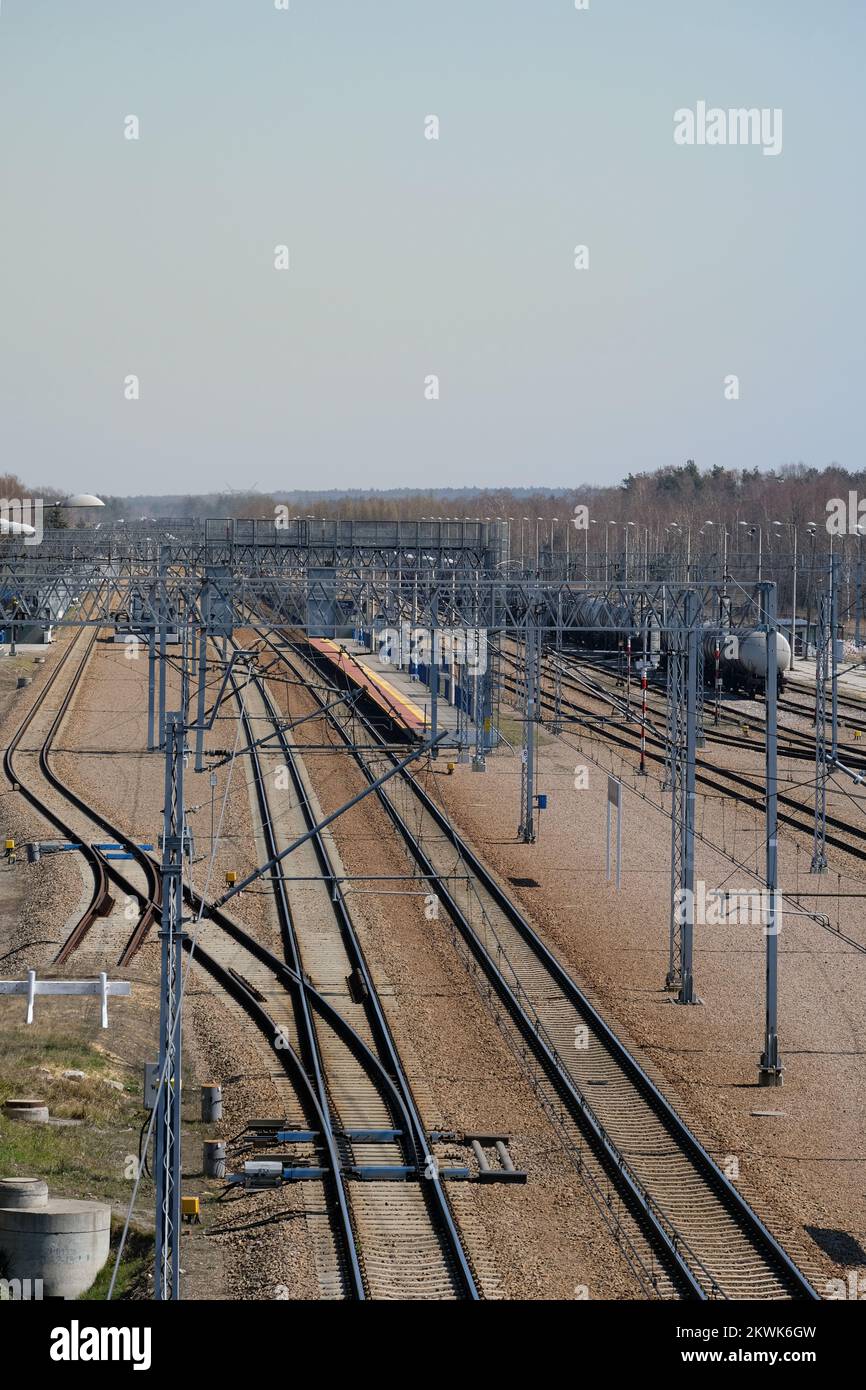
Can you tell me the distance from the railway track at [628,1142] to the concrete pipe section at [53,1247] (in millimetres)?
Answer: 4004

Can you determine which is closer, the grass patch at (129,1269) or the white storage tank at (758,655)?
the grass patch at (129,1269)

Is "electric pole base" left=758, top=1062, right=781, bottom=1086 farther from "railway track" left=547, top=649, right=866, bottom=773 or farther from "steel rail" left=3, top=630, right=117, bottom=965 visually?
"railway track" left=547, top=649, right=866, bottom=773

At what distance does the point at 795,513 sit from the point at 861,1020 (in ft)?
230

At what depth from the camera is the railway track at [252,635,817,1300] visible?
12.6m

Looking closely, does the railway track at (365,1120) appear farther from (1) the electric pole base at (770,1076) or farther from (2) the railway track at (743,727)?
(2) the railway track at (743,727)

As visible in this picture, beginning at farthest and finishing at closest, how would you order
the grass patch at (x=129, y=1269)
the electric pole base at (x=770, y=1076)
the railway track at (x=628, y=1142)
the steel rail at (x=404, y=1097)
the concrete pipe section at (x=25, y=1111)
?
the electric pole base at (x=770, y=1076) < the concrete pipe section at (x=25, y=1111) < the steel rail at (x=404, y=1097) < the railway track at (x=628, y=1142) < the grass patch at (x=129, y=1269)

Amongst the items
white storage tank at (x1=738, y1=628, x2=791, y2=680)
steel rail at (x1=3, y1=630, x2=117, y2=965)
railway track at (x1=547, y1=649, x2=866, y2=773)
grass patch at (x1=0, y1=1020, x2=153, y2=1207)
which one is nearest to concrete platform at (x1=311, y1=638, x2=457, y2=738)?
railway track at (x1=547, y1=649, x2=866, y2=773)

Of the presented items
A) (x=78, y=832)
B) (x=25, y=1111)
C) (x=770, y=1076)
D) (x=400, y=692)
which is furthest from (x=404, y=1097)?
(x=400, y=692)

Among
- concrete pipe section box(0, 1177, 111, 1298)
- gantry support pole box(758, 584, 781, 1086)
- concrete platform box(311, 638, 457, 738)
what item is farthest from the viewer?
concrete platform box(311, 638, 457, 738)

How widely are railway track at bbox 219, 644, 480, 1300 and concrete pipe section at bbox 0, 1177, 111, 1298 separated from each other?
1.91 metres

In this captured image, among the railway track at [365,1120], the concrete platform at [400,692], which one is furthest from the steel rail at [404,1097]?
the concrete platform at [400,692]

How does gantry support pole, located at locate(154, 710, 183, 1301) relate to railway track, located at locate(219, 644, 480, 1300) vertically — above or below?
above

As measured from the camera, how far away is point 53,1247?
40.1 ft

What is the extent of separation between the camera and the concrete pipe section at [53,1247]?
40.1ft
